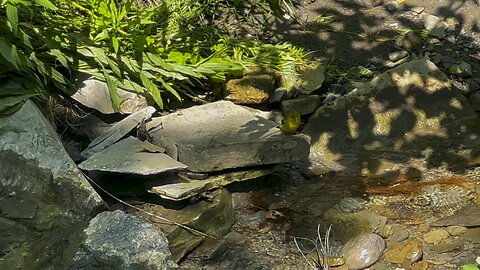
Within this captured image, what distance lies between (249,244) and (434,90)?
1630 mm

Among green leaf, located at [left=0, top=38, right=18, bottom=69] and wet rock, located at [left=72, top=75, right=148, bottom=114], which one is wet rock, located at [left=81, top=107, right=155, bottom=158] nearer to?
wet rock, located at [left=72, top=75, right=148, bottom=114]

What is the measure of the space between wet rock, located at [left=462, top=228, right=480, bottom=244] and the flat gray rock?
128 cm

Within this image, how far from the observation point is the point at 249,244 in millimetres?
3480

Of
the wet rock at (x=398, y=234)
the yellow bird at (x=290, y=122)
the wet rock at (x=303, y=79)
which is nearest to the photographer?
the wet rock at (x=398, y=234)

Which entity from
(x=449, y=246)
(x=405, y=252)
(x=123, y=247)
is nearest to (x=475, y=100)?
(x=449, y=246)

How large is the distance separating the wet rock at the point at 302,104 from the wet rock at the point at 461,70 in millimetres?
869

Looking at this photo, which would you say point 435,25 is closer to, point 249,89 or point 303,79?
point 303,79

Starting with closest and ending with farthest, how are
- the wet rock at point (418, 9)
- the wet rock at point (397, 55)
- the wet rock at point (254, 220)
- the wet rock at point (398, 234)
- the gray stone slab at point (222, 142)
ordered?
the wet rock at point (398, 234) → the wet rock at point (254, 220) → the gray stone slab at point (222, 142) → the wet rock at point (397, 55) → the wet rock at point (418, 9)

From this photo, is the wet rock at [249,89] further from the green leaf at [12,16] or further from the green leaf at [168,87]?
the green leaf at [12,16]

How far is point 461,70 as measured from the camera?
185 inches

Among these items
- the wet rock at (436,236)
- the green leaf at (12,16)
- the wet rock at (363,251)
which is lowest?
the wet rock at (436,236)

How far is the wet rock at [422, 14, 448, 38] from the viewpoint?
16.5 ft

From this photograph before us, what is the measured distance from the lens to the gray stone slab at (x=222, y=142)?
3.74 metres

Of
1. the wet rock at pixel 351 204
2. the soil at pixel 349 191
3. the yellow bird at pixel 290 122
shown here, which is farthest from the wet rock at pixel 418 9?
the wet rock at pixel 351 204
